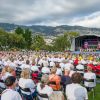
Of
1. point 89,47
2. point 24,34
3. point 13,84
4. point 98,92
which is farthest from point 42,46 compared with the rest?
point 13,84

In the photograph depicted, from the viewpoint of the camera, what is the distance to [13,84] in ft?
23.2

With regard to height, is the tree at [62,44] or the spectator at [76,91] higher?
the spectator at [76,91]

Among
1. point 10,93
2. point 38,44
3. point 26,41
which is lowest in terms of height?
point 38,44

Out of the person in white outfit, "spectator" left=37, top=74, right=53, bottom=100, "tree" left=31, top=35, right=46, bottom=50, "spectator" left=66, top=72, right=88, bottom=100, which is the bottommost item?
"tree" left=31, top=35, right=46, bottom=50

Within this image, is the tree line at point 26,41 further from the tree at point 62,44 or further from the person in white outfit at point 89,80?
the person in white outfit at point 89,80

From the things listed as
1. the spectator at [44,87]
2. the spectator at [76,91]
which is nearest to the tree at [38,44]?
the spectator at [44,87]

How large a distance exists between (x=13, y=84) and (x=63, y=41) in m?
139

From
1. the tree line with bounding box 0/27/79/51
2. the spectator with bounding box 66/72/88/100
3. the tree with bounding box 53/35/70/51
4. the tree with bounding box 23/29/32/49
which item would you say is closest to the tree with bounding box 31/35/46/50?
the tree line with bounding box 0/27/79/51

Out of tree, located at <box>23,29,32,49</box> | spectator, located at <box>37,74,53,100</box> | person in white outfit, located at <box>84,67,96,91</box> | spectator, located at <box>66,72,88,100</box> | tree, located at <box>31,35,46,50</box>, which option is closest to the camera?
spectator, located at <box>66,72,88,100</box>

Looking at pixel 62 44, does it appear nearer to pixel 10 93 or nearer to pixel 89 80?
pixel 89 80

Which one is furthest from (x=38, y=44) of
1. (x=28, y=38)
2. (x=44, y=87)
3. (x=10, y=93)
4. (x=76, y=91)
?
(x=10, y=93)

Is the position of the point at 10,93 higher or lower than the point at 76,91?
higher

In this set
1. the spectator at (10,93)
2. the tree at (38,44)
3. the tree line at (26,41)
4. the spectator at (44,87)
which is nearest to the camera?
the spectator at (10,93)

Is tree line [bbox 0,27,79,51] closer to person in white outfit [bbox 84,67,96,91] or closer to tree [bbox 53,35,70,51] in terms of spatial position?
tree [bbox 53,35,70,51]
